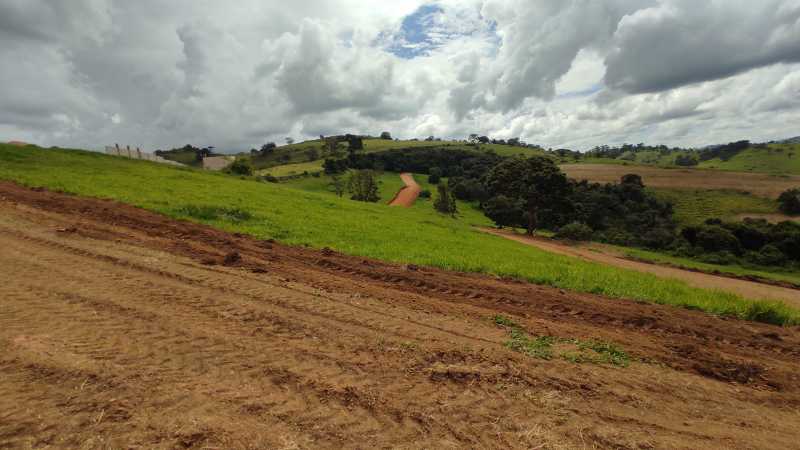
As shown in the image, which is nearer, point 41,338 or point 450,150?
point 41,338

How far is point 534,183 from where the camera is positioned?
4738 cm

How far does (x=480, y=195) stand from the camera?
87.9 m

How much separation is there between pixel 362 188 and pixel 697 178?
7271 cm

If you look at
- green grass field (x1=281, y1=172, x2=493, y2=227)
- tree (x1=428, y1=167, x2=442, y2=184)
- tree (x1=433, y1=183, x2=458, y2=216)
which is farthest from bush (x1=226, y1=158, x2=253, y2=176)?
tree (x1=428, y1=167, x2=442, y2=184)

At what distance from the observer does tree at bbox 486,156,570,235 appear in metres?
47.0

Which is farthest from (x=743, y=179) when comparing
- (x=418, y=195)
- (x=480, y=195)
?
(x=418, y=195)

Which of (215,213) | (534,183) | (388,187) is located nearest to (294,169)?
(388,187)

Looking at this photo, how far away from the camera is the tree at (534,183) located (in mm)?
46969

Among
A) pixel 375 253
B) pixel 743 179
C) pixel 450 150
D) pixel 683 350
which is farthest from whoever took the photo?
pixel 450 150

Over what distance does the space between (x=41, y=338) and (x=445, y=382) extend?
549 centimetres

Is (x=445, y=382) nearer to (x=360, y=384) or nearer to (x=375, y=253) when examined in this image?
(x=360, y=384)

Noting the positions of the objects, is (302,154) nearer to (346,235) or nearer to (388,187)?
(388,187)

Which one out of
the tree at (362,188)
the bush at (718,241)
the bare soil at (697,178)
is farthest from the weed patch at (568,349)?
the bare soil at (697,178)

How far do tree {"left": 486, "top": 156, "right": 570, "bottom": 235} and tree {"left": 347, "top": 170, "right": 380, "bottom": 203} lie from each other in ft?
98.0
